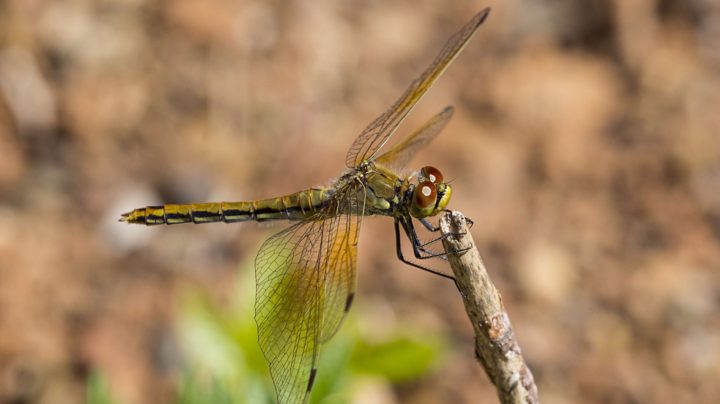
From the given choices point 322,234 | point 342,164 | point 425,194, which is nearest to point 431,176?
point 425,194

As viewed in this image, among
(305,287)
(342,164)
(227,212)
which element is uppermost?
(342,164)

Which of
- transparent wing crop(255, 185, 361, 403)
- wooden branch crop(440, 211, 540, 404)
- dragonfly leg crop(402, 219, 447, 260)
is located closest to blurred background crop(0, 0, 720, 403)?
dragonfly leg crop(402, 219, 447, 260)

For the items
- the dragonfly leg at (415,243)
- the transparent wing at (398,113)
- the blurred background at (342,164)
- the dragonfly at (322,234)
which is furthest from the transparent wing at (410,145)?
the blurred background at (342,164)

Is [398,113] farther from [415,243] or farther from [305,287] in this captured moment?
[305,287]

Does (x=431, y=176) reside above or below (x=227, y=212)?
below

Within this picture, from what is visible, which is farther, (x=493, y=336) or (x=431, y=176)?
(x=431, y=176)

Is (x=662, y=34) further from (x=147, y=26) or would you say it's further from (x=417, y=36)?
(x=147, y=26)

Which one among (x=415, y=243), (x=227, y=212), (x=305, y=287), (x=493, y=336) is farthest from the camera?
(x=227, y=212)

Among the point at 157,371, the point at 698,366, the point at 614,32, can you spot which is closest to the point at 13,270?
the point at 157,371

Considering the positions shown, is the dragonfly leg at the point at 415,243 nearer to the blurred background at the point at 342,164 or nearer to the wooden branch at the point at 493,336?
the blurred background at the point at 342,164
